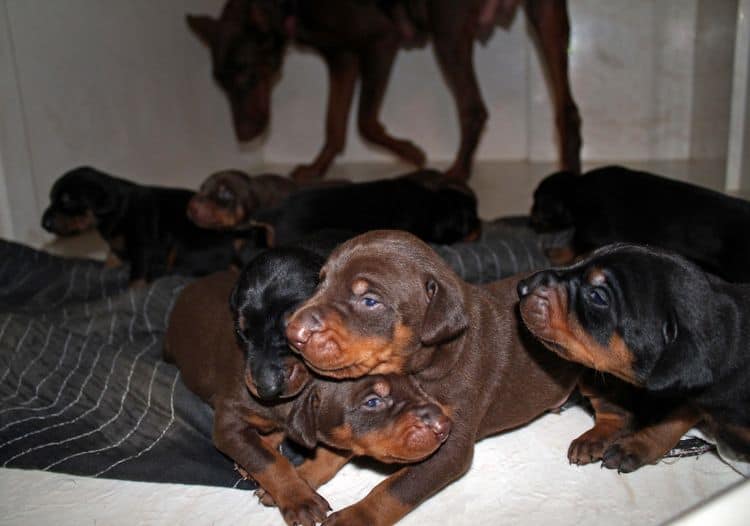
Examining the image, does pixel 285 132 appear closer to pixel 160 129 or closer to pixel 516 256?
pixel 160 129

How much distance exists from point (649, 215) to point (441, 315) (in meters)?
1.92

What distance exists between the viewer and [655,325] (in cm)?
233

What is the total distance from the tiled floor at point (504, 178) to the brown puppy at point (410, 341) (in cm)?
332

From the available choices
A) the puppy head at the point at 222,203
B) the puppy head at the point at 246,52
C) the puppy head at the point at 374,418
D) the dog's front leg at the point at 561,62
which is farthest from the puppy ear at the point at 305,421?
the puppy head at the point at 246,52

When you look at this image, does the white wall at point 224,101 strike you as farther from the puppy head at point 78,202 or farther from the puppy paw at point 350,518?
the puppy paw at point 350,518

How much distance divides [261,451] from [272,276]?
564mm

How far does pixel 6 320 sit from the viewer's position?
12.3 feet

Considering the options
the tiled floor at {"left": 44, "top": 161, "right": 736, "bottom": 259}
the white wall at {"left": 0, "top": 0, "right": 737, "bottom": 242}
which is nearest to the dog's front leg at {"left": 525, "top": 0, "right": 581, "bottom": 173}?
the white wall at {"left": 0, "top": 0, "right": 737, "bottom": 242}

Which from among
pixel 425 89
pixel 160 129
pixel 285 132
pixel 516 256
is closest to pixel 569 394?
pixel 516 256

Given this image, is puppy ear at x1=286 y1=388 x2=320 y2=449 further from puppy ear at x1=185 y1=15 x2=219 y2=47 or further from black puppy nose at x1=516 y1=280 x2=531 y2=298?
puppy ear at x1=185 y1=15 x2=219 y2=47

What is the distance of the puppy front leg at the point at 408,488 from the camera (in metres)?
2.38

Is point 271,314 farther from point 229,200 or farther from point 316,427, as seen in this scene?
point 229,200

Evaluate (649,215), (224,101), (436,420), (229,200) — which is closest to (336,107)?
(224,101)

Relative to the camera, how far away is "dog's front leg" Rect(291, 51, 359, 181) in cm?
765
